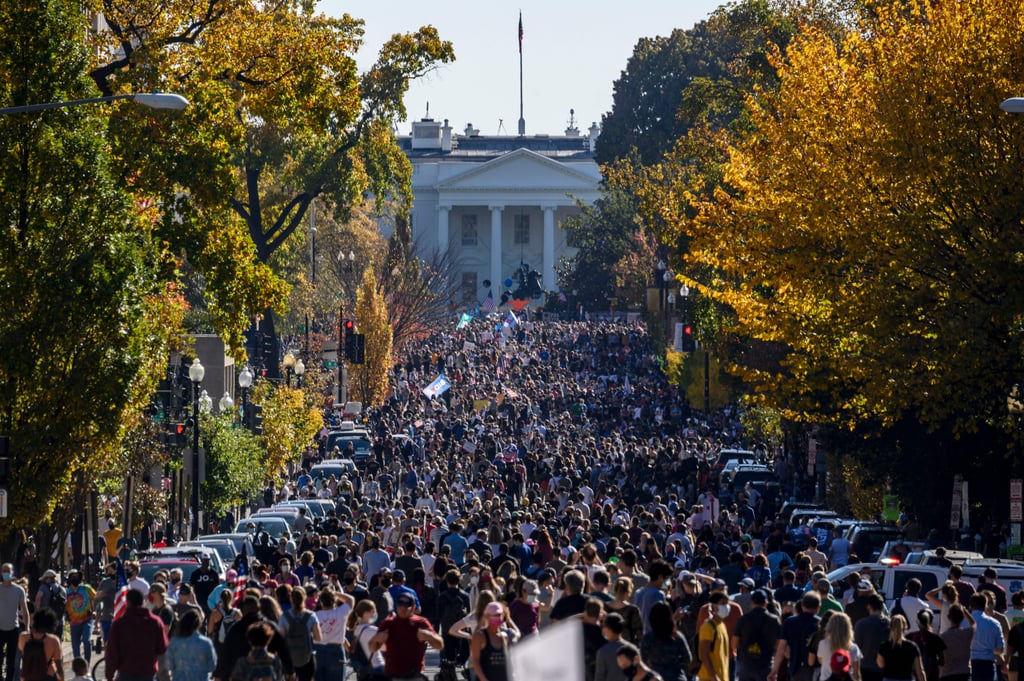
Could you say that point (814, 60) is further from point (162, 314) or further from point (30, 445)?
point (30, 445)

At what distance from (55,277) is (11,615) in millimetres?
4960

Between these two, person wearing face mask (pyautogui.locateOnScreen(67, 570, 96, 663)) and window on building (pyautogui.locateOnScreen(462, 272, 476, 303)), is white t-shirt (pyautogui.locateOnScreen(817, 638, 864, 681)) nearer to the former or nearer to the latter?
person wearing face mask (pyautogui.locateOnScreen(67, 570, 96, 663))

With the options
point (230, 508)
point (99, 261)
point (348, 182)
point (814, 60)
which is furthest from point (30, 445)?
point (348, 182)

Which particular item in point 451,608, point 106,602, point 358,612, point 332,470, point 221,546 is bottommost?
point 332,470

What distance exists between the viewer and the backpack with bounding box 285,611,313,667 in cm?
1678

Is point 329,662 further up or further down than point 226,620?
further down

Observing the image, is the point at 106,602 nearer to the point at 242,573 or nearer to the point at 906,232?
the point at 242,573

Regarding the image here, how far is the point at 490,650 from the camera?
1484 cm

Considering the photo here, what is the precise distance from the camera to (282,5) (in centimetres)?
Result: 3894

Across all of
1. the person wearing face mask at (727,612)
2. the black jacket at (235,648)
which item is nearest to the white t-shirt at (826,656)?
the person wearing face mask at (727,612)

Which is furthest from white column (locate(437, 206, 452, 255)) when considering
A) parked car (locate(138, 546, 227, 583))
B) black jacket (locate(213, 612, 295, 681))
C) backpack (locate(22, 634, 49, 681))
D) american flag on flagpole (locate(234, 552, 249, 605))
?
black jacket (locate(213, 612, 295, 681))

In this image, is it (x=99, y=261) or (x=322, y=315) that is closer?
(x=99, y=261)

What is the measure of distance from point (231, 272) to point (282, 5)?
12.0 meters

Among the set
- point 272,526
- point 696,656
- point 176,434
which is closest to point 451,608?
point 696,656
